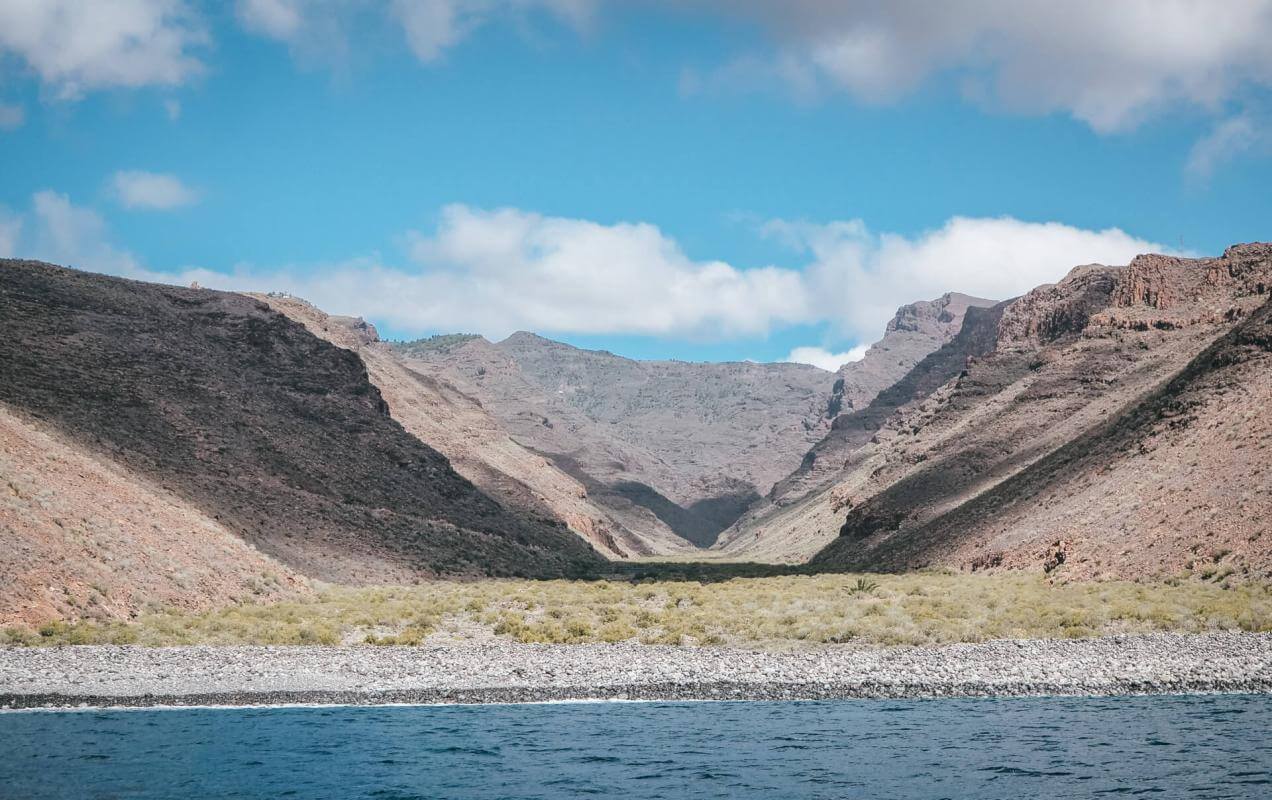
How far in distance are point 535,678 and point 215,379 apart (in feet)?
168

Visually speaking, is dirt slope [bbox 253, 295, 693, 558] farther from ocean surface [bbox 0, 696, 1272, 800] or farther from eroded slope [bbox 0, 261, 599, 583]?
ocean surface [bbox 0, 696, 1272, 800]

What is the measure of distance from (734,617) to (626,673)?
10792 millimetres

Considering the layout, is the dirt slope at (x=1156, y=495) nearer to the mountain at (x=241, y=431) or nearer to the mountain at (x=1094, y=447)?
the mountain at (x=1094, y=447)

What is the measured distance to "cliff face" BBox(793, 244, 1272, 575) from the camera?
50562 millimetres

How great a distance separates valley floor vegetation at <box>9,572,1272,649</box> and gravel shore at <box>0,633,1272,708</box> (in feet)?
6.30

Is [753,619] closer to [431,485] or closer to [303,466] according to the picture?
[303,466]

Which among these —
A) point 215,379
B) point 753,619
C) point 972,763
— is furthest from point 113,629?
point 215,379

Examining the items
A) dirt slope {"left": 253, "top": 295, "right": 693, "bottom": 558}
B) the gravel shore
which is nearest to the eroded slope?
dirt slope {"left": 253, "top": 295, "right": 693, "bottom": 558}

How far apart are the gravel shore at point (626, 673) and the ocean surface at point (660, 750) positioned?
1.16 m

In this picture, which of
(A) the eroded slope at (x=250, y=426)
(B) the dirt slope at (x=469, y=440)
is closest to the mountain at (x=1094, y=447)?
(B) the dirt slope at (x=469, y=440)

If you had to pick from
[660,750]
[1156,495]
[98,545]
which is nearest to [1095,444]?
[1156,495]

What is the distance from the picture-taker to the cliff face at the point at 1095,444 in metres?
50.6

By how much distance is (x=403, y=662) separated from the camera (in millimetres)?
33156

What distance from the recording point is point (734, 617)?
136ft
